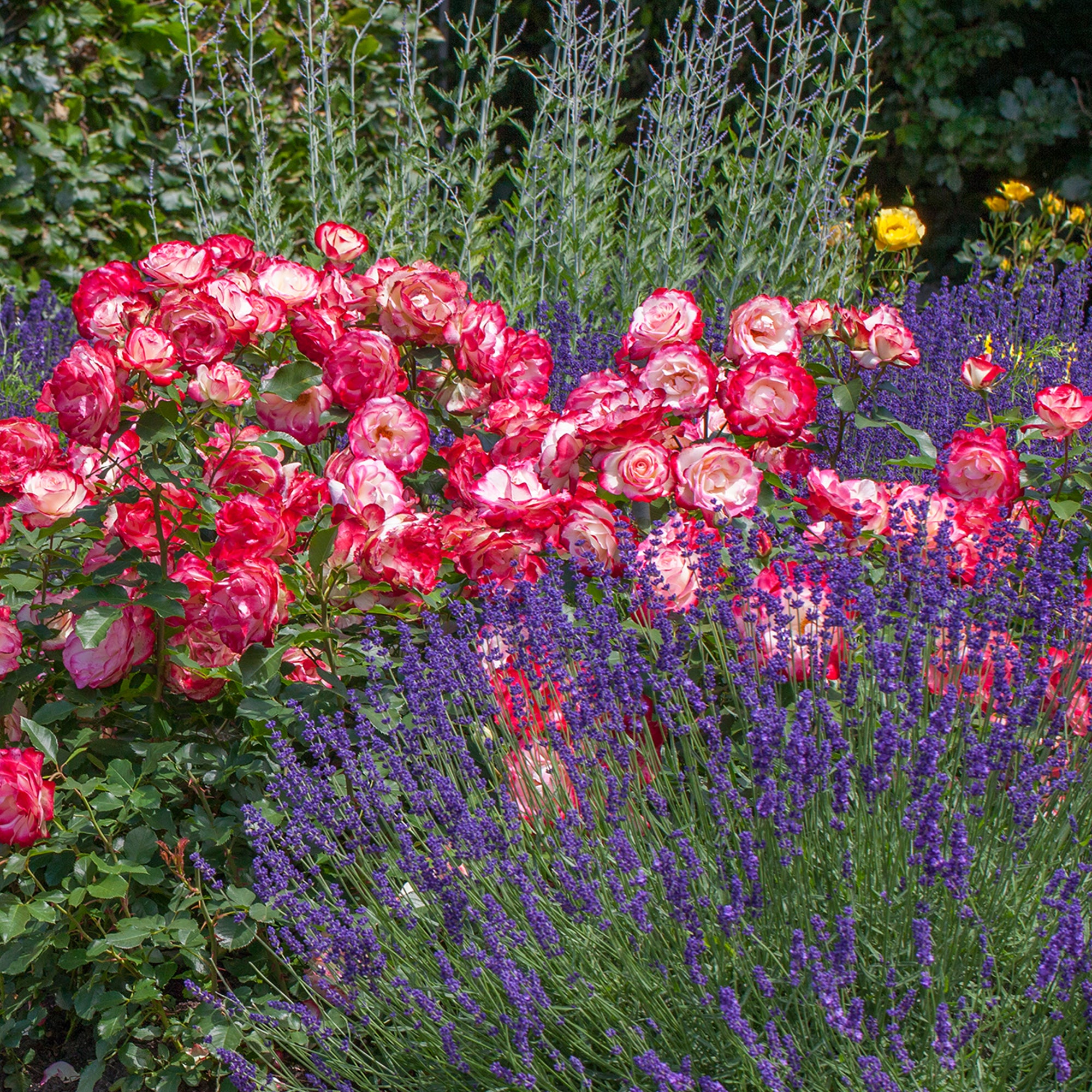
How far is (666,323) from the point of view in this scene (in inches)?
81.7

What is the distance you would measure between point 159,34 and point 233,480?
4.47m

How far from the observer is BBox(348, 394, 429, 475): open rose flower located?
1.96 metres

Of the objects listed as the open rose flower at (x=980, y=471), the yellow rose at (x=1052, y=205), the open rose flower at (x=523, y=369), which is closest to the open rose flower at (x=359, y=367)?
the open rose flower at (x=523, y=369)

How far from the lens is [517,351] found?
7.27ft

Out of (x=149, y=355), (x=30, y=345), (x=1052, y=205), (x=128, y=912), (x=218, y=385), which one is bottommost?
(x=30, y=345)

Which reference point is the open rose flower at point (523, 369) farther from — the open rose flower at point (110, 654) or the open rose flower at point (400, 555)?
the open rose flower at point (110, 654)

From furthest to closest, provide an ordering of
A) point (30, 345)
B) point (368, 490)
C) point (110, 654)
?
point (30, 345)
point (368, 490)
point (110, 654)

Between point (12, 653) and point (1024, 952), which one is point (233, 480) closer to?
point (12, 653)

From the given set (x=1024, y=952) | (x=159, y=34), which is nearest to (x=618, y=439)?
(x=1024, y=952)

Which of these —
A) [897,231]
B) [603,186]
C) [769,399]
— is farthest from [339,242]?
[897,231]

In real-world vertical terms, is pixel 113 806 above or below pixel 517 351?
below

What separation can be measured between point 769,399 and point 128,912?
4.34ft

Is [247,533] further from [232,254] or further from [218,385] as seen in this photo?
[232,254]

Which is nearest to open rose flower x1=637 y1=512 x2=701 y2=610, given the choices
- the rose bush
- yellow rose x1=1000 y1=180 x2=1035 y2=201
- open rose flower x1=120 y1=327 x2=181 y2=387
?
the rose bush
